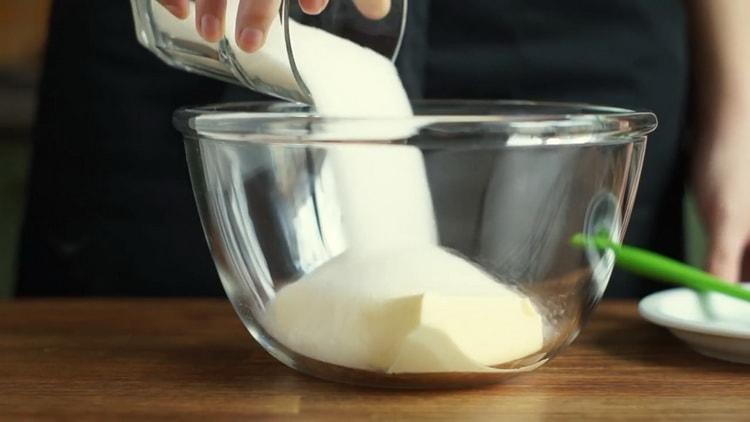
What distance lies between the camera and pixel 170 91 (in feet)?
3.23

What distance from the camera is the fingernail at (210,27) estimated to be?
584 millimetres

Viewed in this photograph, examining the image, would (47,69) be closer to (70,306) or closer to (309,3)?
(70,306)

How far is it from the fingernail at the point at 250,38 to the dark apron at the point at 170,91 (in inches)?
15.4

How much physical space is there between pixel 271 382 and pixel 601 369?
0.66ft

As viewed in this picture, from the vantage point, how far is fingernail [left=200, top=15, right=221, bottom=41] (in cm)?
58

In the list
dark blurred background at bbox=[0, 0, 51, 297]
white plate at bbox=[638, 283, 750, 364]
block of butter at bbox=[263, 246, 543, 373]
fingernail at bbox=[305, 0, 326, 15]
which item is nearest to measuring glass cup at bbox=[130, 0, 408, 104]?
fingernail at bbox=[305, 0, 326, 15]

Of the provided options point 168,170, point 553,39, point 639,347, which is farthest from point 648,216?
→ point 168,170

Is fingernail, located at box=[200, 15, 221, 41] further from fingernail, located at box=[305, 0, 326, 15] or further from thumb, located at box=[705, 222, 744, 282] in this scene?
thumb, located at box=[705, 222, 744, 282]

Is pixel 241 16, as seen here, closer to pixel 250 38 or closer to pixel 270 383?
pixel 250 38

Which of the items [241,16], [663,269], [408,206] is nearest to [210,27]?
[241,16]

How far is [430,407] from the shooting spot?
53 centimetres

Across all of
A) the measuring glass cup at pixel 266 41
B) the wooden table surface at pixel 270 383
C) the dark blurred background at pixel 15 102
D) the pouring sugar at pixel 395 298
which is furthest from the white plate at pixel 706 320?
the dark blurred background at pixel 15 102

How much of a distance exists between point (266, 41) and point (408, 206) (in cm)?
15

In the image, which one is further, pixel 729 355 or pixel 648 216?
pixel 648 216
